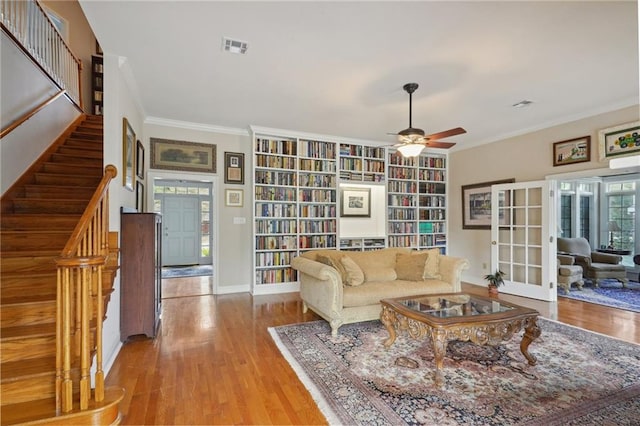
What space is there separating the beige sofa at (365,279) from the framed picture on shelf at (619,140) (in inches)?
96.7

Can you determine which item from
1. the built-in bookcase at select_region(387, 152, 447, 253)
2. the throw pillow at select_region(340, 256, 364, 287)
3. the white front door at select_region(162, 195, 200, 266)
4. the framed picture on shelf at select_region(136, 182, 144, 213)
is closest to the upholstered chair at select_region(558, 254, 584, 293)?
the built-in bookcase at select_region(387, 152, 447, 253)

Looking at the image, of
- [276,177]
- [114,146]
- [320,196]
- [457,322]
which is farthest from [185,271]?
[457,322]

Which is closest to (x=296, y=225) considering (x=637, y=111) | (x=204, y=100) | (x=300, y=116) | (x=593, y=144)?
(x=300, y=116)

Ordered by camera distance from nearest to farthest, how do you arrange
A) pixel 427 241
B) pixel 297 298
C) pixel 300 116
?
1. pixel 300 116
2. pixel 297 298
3. pixel 427 241

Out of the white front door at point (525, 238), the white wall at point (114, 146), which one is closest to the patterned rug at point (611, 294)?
the white front door at point (525, 238)

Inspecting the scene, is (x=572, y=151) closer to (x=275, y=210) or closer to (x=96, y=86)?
(x=275, y=210)

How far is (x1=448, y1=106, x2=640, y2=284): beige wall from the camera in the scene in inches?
166

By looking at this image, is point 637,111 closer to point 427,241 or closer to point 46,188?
point 427,241

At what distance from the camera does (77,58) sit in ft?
16.9

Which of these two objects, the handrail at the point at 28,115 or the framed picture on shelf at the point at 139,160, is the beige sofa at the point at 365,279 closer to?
the framed picture on shelf at the point at 139,160

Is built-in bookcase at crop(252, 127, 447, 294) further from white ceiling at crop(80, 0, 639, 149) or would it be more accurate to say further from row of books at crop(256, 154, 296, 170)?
white ceiling at crop(80, 0, 639, 149)

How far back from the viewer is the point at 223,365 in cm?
256

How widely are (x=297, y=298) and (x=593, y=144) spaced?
15.3 feet

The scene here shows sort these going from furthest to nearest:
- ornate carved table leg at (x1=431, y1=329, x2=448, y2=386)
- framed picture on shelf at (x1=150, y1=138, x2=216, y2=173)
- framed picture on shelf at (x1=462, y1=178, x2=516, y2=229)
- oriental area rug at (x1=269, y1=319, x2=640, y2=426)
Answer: framed picture on shelf at (x1=462, y1=178, x2=516, y2=229)
framed picture on shelf at (x1=150, y1=138, x2=216, y2=173)
ornate carved table leg at (x1=431, y1=329, x2=448, y2=386)
oriental area rug at (x1=269, y1=319, x2=640, y2=426)
